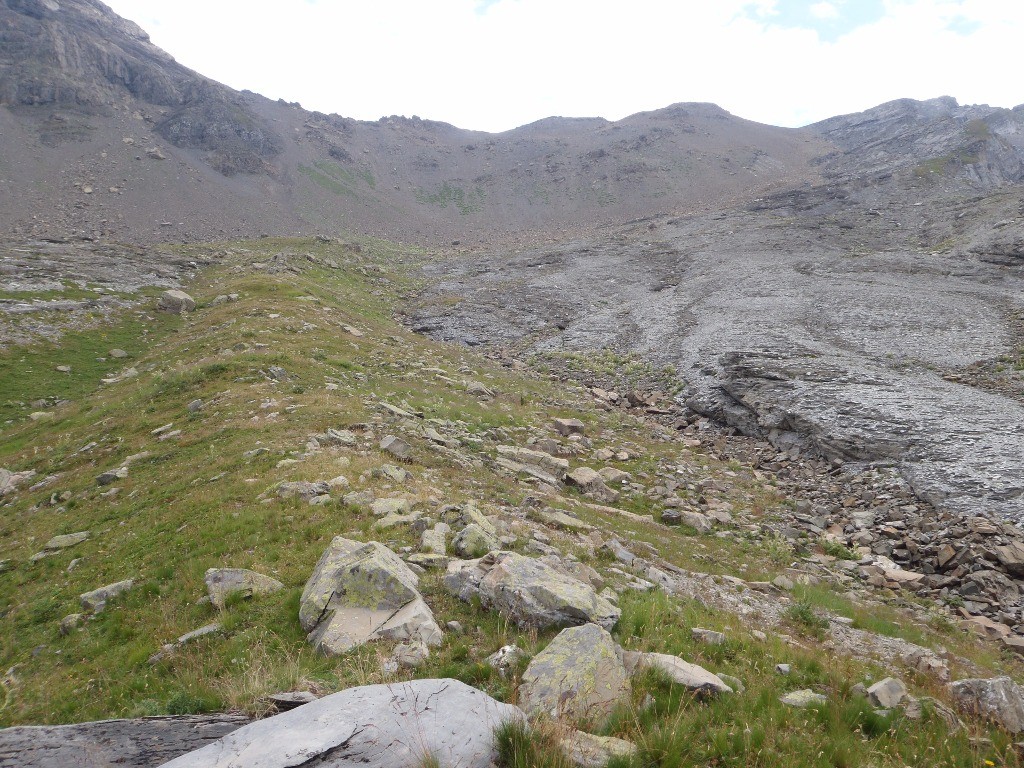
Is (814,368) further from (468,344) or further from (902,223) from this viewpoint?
(902,223)

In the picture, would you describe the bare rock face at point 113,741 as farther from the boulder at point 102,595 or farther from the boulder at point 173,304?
the boulder at point 173,304

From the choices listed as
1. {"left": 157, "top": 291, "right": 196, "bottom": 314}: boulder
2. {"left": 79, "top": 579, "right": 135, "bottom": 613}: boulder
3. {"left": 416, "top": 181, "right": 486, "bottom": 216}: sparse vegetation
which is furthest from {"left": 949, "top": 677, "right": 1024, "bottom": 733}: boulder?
{"left": 416, "top": 181, "right": 486, "bottom": 216}: sparse vegetation

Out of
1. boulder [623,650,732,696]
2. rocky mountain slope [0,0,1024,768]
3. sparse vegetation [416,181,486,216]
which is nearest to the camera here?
rocky mountain slope [0,0,1024,768]

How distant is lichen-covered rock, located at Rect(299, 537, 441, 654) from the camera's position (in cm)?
738

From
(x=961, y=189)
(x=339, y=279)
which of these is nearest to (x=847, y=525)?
(x=339, y=279)

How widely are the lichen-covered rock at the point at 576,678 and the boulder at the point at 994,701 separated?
4.33 metres

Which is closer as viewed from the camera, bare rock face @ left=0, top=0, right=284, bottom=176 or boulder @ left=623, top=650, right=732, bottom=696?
boulder @ left=623, top=650, right=732, bottom=696

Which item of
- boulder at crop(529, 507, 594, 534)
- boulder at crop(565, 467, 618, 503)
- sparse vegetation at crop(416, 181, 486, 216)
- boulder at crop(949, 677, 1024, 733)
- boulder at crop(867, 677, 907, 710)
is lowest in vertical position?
boulder at crop(565, 467, 618, 503)

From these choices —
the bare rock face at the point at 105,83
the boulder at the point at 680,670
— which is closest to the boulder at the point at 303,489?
the boulder at the point at 680,670

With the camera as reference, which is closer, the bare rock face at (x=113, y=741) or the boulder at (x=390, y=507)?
the bare rock face at (x=113, y=741)

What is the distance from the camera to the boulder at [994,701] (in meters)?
6.10

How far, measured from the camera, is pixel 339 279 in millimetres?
59375

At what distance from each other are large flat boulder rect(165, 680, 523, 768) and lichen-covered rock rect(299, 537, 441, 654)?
91.1 inches

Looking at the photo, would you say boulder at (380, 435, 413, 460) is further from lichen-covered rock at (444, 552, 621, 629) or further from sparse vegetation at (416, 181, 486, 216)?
sparse vegetation at (416, 181, 486, 216)
